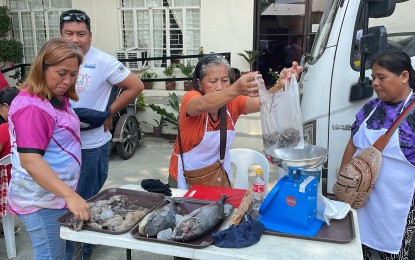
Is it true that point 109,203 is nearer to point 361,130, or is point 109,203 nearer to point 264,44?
point 361,130

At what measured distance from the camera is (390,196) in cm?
238

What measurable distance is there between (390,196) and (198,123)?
1281 mm

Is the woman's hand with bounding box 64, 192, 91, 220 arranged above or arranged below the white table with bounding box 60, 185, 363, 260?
above

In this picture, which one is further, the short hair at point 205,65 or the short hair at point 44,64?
the short hair at point 205,65

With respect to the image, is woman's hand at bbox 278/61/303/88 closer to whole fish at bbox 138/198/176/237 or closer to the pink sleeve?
whole fish at bbox 138/198/176/237

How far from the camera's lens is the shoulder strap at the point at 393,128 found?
2291 millimetres

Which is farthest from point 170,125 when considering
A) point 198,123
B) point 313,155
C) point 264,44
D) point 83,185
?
point 313,155

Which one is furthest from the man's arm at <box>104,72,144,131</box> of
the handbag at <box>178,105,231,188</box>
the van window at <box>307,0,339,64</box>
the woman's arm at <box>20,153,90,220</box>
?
the van window at <box>307,0,339,64</box>

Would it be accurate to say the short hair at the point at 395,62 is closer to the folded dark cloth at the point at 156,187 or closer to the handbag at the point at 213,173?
the handbag at the point at 213,173

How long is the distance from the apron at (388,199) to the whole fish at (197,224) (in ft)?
3.70

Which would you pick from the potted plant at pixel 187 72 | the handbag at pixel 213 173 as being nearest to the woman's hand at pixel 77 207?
the handbag at pixel 213 173

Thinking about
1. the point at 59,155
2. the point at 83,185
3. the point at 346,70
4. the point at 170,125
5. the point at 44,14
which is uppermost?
the point at 44,14

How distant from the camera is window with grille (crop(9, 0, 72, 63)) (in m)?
9.93

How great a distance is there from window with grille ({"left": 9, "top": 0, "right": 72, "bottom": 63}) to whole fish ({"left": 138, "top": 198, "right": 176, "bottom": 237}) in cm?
915
